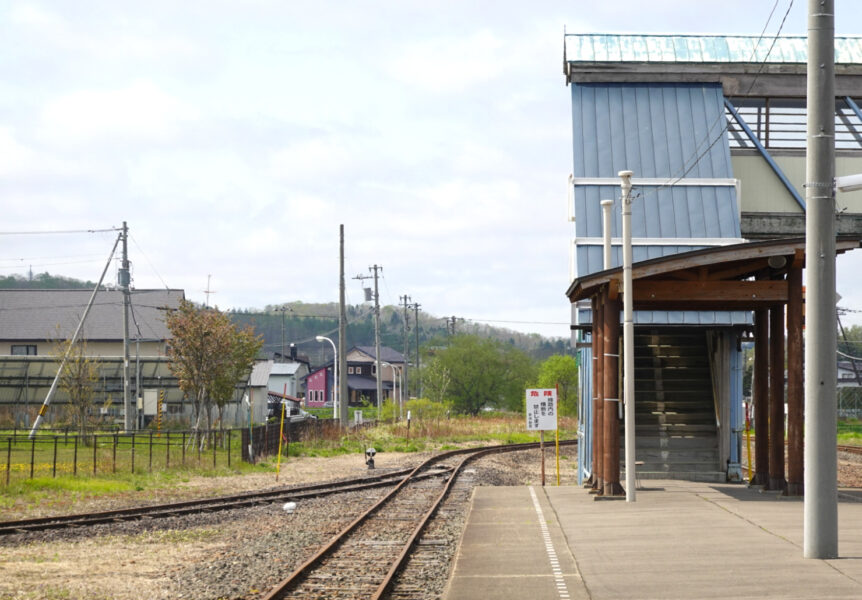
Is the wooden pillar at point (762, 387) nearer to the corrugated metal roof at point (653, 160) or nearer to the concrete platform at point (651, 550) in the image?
the concrete platform at point (651, 550)

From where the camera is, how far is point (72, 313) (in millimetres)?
78688

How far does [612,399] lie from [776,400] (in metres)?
2.89

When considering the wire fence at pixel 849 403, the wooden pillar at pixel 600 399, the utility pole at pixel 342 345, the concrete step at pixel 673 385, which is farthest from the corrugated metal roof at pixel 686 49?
the wire fence at pixel 849 403

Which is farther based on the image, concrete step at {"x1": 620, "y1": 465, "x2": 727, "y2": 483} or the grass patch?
the grass patch

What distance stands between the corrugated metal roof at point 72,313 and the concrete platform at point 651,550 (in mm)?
62705

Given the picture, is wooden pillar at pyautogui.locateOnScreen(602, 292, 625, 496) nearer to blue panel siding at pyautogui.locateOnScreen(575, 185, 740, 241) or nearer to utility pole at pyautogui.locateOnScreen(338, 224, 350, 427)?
blue panel siding at pyautogui.locateOnScreen(575, 185, 740, 241)

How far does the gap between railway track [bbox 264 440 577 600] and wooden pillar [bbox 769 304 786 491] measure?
6.21 m

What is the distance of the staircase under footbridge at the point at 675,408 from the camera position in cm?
2330

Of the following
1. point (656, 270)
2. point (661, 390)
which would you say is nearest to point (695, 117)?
point (661, 390)

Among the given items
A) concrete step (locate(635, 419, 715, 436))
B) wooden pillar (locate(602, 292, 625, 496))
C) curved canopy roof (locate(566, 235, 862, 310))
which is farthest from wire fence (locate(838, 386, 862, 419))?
wooden pillar (locate(602, 292, 625, 496))

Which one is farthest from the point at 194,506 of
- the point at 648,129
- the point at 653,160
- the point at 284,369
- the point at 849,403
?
the point at 284,369

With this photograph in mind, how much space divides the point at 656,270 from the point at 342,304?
3472 cm

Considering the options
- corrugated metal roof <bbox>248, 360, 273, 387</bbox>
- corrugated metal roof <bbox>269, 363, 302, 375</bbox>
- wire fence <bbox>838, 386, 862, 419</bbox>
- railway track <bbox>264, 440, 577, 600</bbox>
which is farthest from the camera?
corrugated metal roof <bbox>269, 363, 302, 375</bbox>

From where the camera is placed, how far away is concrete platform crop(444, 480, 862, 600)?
9875 millimetres
